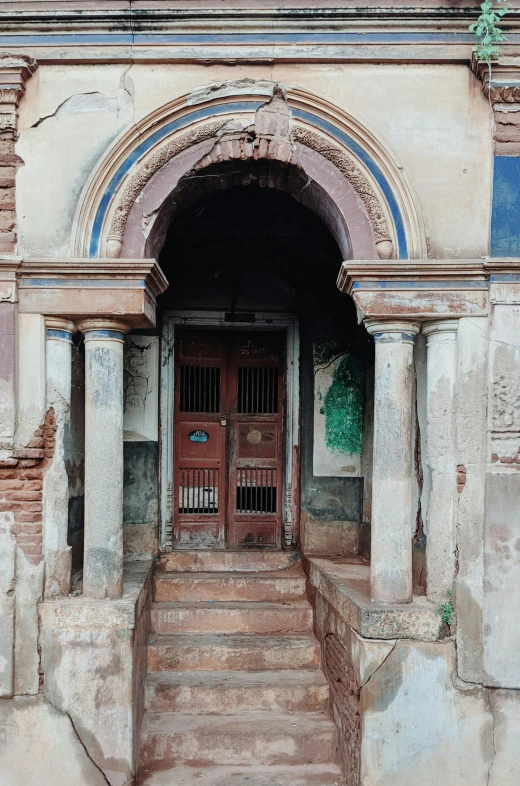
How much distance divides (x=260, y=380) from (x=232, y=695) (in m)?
2.90

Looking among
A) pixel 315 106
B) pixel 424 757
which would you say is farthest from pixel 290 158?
pixel 424 757

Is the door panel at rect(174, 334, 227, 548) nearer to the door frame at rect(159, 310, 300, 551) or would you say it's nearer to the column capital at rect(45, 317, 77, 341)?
the door frame at rect(159, 310, 300, 551)

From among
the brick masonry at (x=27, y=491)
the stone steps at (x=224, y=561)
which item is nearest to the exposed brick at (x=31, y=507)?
the brick masonry at (x=27, y=491)

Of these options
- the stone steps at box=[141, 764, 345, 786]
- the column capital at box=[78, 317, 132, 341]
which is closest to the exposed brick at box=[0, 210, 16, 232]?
the column capital at box=[78, 317, 132, 341]

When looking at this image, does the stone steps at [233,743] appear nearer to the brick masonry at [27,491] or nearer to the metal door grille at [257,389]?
the brick masonry at [27,491]

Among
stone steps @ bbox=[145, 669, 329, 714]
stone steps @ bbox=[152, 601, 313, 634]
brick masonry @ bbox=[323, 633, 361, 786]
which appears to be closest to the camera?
brick masonry @ bbox=[323, 633, 361, 786]

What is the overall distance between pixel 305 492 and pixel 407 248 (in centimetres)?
278

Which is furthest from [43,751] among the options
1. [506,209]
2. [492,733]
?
[506,209]

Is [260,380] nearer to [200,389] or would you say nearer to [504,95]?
[200,389]

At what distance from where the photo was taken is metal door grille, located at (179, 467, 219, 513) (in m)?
6.87

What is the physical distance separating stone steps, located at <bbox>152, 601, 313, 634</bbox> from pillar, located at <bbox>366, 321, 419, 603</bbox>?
1.47 meters

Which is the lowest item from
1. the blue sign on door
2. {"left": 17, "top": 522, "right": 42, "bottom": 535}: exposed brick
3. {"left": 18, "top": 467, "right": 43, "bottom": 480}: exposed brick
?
{"left": 17, "top": 522, "right": 42, "bottom": 535}: exposed brick

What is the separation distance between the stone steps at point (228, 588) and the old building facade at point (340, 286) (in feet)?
3.90

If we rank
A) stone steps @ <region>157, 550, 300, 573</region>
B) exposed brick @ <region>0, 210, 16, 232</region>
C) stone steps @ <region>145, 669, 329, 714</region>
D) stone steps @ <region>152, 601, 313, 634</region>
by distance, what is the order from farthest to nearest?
stone steps @ <region>157, 550, 300, 573</region>
stone steps @ <region>152, 601, 313, 634</region>
stone steps @ <region>145, 669, 329, 714</region>
exposed brick @ <region>0, 210, 16, 232</region>
